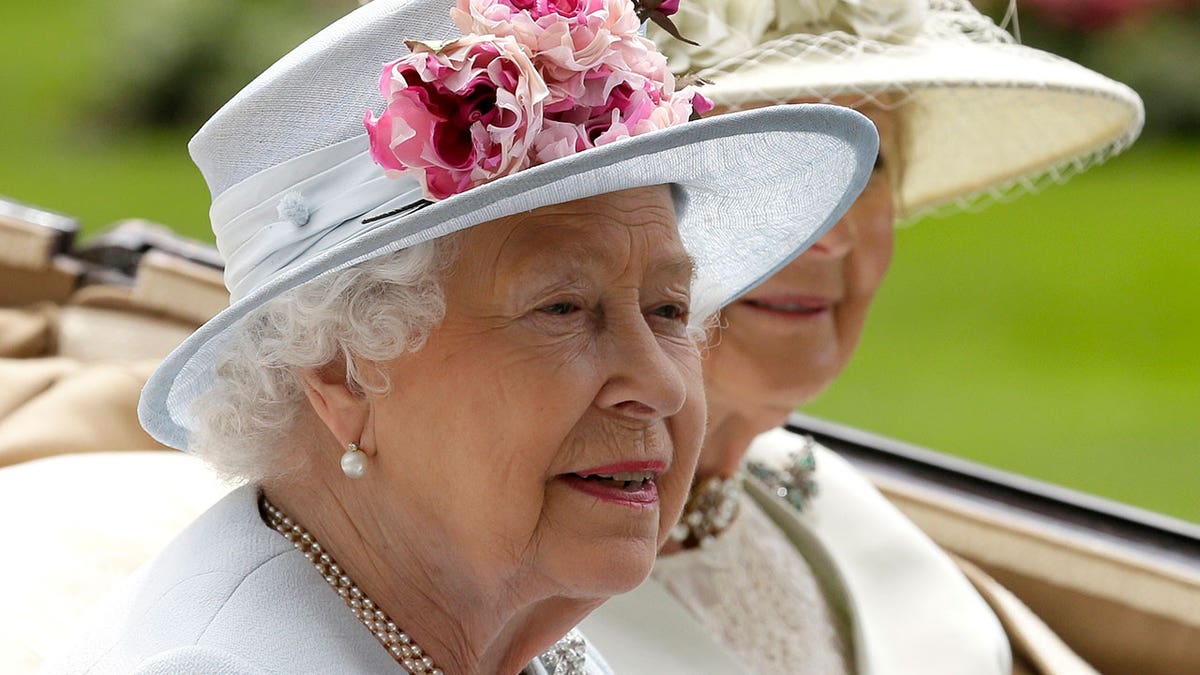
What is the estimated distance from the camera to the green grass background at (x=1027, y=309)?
245 inches

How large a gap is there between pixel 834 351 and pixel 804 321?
0.08 metres

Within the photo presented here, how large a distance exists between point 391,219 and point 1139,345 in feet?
21.0

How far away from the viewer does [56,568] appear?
1833 mm

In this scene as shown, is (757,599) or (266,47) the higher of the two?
(757,599)

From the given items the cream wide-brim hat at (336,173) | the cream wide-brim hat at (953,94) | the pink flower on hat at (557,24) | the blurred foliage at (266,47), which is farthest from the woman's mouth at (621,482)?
the blurred foliage at (266,47)

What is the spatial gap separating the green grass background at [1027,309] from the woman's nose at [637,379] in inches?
182

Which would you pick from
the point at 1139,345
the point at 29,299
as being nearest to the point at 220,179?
the point at 29,299

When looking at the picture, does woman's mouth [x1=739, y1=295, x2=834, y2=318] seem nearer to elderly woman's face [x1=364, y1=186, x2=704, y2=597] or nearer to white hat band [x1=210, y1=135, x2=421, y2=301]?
elderly woman's face [x1=364, y1=186, x2=704, y2=597]

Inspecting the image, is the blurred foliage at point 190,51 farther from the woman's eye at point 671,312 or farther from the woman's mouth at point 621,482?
the woman's mouth at point 621,482

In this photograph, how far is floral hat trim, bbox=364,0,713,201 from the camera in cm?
129

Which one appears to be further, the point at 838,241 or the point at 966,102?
the point at 966,102

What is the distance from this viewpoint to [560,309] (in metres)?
1.41

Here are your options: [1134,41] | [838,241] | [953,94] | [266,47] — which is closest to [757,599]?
[838,241]

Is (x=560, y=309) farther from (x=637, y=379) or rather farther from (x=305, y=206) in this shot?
(x=305, y=206)
